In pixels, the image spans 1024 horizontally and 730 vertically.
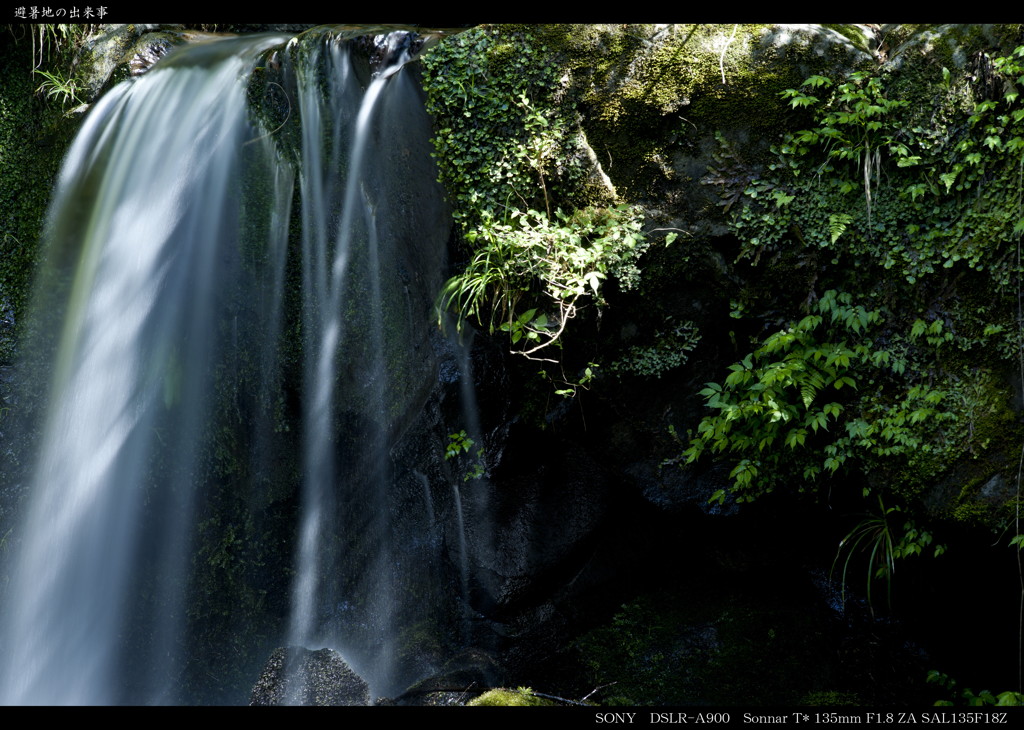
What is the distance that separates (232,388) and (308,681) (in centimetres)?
257

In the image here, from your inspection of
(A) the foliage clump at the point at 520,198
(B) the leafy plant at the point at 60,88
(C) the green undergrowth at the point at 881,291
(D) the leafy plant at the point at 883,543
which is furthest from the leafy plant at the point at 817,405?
(B) the leafy plant at the point at 60,88

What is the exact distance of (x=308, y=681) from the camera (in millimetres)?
4910

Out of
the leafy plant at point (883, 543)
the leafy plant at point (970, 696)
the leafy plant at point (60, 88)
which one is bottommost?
the leafy plant at point (970, 696)

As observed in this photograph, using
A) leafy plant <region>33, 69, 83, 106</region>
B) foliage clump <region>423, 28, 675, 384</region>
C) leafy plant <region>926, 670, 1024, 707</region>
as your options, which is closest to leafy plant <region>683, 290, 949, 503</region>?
foliage clump <region>423, 28, 675, 384</region>

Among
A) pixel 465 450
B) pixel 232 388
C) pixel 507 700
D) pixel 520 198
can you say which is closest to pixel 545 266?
pixel 520 198

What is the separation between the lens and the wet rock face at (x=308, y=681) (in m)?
4.80

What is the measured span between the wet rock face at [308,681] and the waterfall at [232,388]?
0.37m

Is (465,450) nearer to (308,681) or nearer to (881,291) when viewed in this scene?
(308,681)

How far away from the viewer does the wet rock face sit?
15.7ft

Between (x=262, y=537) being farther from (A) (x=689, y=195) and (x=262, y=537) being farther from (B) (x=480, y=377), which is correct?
(A) (x=689, y=195)

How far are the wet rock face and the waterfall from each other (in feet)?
1.21

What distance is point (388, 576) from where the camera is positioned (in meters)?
5.61

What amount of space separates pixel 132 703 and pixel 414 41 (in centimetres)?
580

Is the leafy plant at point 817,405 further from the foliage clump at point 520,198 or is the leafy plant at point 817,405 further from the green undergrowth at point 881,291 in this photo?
the foliage clump at point 520,198
